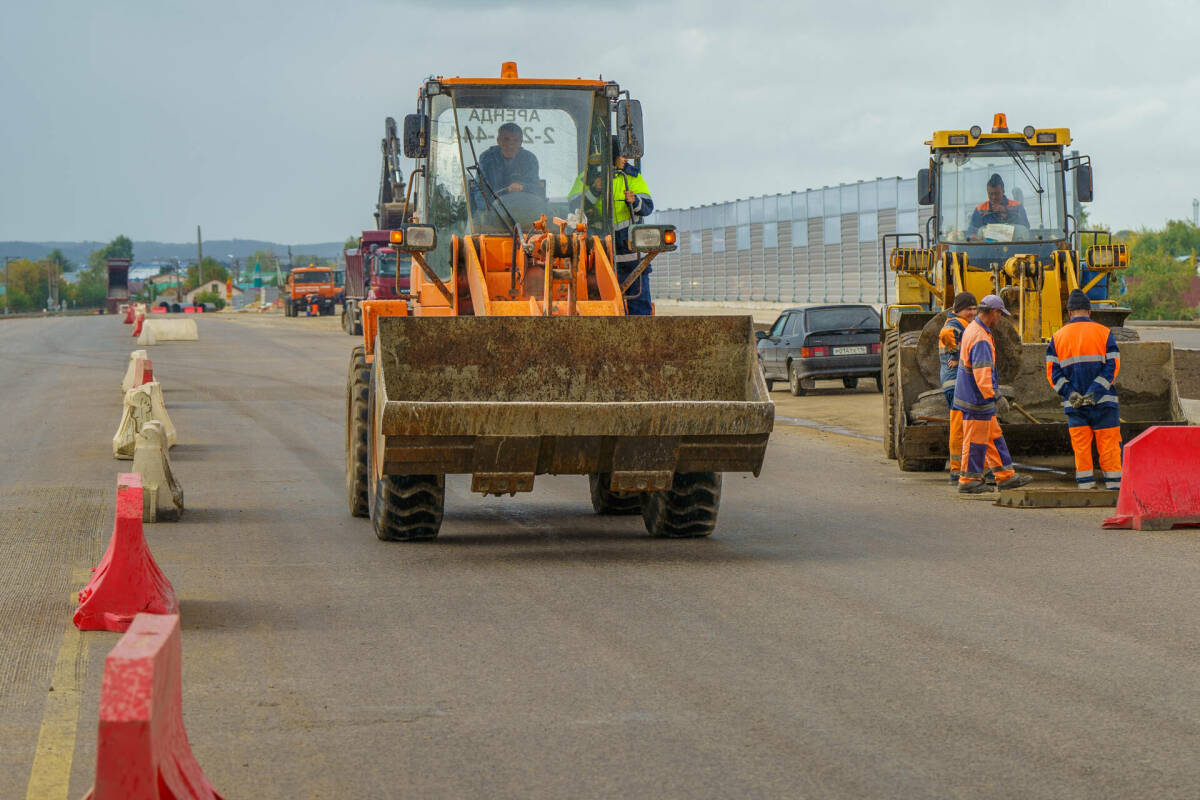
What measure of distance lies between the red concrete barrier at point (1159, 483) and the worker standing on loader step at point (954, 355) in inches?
107

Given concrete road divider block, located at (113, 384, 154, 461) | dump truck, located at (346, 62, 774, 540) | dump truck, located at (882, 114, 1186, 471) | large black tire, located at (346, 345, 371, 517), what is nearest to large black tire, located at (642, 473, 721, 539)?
dump truck, located at (346, 62, 774, 540)

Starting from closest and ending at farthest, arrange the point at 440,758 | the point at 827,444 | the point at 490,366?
the point at 440,758 < the point at 490,366 < the point at 827,444

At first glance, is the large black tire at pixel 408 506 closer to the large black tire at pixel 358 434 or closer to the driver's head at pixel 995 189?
the large black tire at pixel 358 434

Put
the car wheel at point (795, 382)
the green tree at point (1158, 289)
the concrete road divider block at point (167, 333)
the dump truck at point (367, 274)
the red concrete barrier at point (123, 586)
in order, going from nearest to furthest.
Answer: the red concrete barrier at point (123, 586) < the car wheel at point (795, 382) < the dump truck at point (367, 274) < the concrete road divider block at point (167, 333) < the green tree at point (1158, 289)

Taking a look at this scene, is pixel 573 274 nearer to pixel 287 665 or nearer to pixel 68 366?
pixel 287 665

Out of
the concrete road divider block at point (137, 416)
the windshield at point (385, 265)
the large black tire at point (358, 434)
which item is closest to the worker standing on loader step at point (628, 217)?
the large black tire at point (358, 434)

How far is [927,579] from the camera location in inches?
353

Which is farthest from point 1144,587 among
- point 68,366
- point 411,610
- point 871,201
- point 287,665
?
point 871,201

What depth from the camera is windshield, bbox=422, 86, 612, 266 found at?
1240cm

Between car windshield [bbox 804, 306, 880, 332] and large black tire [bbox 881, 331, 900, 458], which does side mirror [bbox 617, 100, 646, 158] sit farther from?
car windshield [bbox 804, 306, 880, 332]

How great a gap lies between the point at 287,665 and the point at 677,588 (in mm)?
2526

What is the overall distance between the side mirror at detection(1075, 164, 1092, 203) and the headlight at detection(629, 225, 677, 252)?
6672mm

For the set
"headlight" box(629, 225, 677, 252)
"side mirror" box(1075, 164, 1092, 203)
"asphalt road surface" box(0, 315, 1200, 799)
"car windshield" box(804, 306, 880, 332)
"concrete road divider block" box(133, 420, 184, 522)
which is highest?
"side mirror" box(1075, 164, 1092, 203)

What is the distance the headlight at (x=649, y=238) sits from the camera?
A: 11.8 metres
